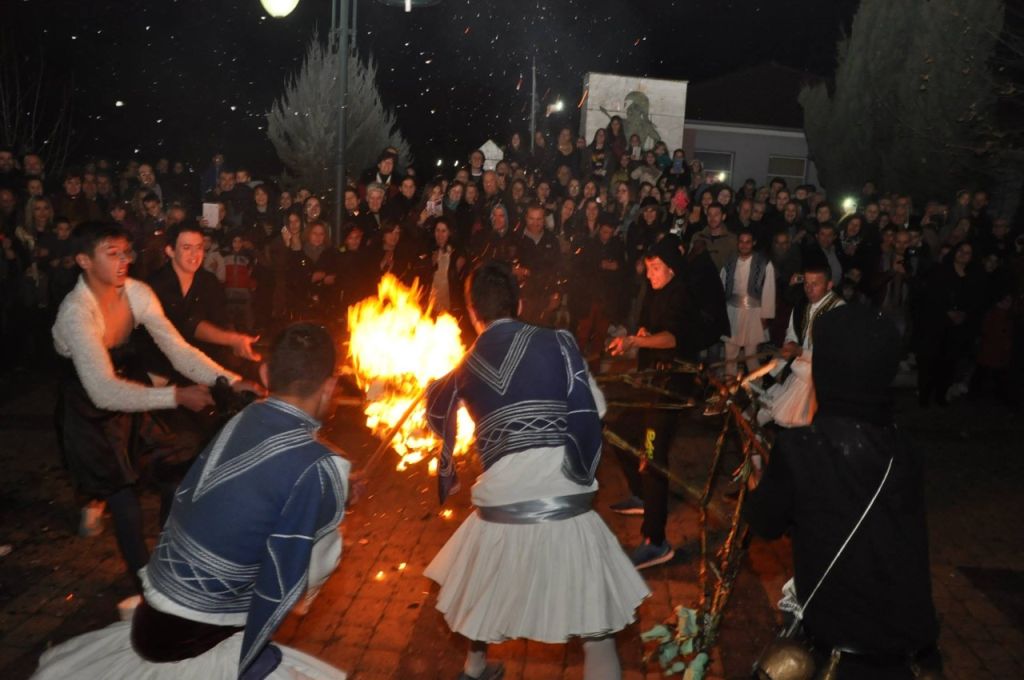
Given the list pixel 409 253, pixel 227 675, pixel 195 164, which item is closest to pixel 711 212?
pixel 409 253

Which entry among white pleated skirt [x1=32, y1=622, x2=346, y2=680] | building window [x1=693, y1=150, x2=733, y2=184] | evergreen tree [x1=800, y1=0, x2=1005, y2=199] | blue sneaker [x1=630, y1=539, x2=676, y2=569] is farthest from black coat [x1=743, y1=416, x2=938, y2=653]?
building window [x1=693, y1=150, x2=733, y2=184]

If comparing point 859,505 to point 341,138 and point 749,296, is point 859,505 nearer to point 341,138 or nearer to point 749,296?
point 749,296

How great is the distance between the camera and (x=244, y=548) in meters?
2.75

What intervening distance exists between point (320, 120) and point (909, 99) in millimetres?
16798

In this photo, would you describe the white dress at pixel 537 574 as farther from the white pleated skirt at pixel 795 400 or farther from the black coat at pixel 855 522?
the white pleated skirt at pixel 795 400

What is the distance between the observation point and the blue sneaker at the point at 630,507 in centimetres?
692

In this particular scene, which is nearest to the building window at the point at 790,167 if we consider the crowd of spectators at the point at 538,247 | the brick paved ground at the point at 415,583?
the crowd of spectators at the point at 538,247

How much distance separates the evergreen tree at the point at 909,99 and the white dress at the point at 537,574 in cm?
1387

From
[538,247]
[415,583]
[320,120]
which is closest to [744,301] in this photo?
[538,247]

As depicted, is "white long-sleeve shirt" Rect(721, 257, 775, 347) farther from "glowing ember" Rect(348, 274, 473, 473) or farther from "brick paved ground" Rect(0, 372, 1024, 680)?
"glowing ember" Rect(348, 274, 473, 473)

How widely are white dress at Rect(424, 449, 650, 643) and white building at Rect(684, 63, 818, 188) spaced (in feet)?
94.2

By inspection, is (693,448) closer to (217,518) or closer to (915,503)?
(915,503)

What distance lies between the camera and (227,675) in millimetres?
2805

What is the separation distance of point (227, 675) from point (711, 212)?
10164mm
